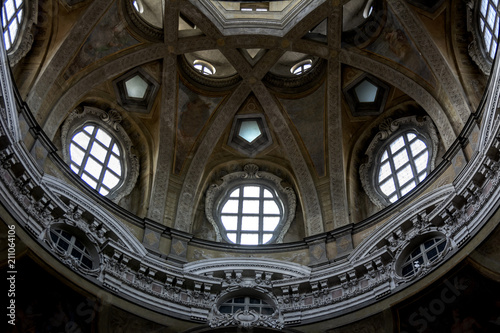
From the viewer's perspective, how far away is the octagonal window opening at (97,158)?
2002 centimetres

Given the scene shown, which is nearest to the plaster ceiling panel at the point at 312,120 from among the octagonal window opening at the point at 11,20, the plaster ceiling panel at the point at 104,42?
the plaster ceiling panel at the point at 104,42

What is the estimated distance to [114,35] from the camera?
20953mm

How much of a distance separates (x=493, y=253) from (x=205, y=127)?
11667 mm

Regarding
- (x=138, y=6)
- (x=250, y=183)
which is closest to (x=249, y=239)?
(x=250, y=183)

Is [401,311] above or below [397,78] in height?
below

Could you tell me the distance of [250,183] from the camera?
22.9 meters

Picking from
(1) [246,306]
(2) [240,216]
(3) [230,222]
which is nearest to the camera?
(1) [246,306]

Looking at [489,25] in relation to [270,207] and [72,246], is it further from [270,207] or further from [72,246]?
[72,246]

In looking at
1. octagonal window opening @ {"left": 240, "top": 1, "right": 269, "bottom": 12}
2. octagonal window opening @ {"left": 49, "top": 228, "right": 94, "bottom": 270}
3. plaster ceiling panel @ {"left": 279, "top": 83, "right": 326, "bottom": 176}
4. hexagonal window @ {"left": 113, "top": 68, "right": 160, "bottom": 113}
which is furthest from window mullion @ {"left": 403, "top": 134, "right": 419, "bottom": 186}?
octagonal window opening @ {"left": 49, "top": 228, "right": 94, "bottom": 270}

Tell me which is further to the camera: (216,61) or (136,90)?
(216,61)

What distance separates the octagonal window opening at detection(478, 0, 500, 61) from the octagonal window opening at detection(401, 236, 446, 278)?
5.54 meters

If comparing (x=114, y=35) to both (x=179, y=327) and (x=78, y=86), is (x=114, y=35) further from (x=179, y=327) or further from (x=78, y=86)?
(x=179, y=327)

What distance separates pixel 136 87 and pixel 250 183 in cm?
513

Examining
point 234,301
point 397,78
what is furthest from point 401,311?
point 397,78
